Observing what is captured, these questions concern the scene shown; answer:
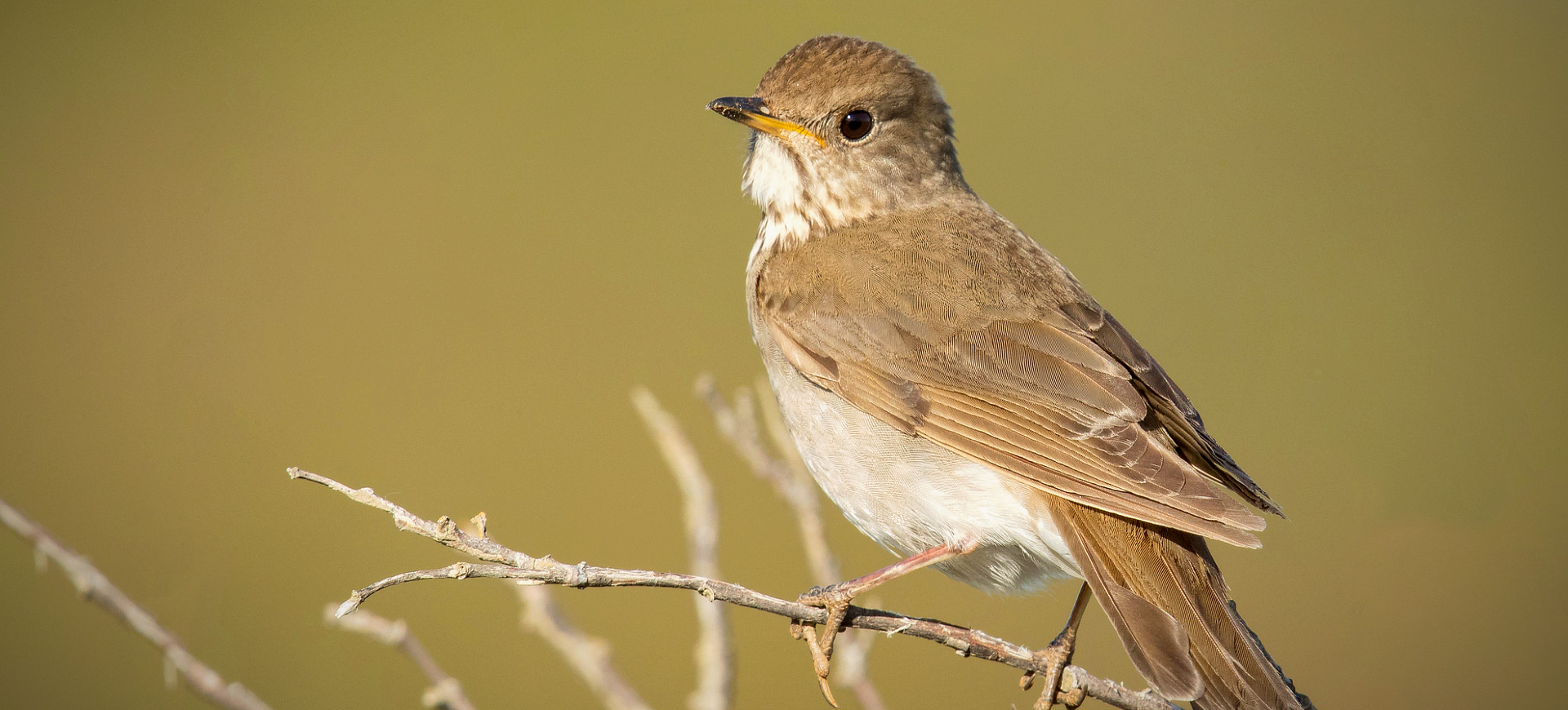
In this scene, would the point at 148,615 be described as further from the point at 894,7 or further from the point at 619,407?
the point at 894,7

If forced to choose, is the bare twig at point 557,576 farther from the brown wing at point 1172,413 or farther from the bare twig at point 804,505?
the brown wing at point 1172,413

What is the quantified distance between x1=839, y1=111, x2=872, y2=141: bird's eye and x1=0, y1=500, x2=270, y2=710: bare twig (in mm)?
2249

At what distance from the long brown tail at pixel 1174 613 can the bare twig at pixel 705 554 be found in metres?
0.81

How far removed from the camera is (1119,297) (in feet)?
21.6

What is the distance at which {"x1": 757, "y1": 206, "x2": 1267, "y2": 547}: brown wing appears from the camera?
2.58 meters

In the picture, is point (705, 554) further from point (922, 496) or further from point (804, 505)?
point (922, 496)

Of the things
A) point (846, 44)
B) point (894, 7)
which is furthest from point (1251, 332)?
point (846, 44)

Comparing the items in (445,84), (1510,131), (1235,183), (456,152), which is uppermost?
(445,84)

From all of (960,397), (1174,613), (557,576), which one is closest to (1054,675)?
(1174,613)

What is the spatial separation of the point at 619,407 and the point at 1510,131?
630 centimetres

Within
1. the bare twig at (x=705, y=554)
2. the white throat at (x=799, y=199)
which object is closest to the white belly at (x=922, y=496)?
the bare twig at (x=705, y=554)

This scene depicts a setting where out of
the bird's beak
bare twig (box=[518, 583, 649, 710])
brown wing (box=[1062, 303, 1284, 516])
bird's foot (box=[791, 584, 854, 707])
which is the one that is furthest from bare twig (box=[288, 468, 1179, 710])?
the bird's beak

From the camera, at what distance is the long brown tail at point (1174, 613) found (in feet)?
7.82

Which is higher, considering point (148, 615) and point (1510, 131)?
point (1510, 131)
